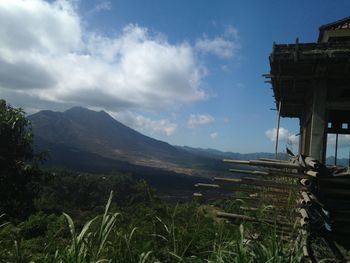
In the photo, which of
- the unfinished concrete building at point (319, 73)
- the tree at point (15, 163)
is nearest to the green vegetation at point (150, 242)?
the unfinished concrete building at point (319, 73)

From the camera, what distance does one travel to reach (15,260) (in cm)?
363

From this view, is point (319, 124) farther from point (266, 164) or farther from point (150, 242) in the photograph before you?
point (150, 242)

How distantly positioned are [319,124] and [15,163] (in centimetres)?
1522

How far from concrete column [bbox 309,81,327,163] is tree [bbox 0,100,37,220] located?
14.2 meters

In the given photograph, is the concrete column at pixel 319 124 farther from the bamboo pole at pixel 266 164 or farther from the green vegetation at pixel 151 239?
the green vegetation at pixel 151 239

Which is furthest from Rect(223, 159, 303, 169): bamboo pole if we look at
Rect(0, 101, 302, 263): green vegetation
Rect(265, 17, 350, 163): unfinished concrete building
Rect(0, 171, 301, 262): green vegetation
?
Rect(265, 17, 350, 163): unfinished concrete building

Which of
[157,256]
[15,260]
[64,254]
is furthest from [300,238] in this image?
[15,260]

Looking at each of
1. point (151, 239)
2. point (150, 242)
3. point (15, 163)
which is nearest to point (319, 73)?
point (151, 239)

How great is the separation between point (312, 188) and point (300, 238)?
4386mm

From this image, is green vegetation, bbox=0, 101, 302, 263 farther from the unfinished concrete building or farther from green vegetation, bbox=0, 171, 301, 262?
the unfinished concrete building

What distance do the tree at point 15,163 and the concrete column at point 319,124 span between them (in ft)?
46.5

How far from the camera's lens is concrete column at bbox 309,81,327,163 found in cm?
1112

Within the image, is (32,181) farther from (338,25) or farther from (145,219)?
(145,219)

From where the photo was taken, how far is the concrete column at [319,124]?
1112 centimetres
